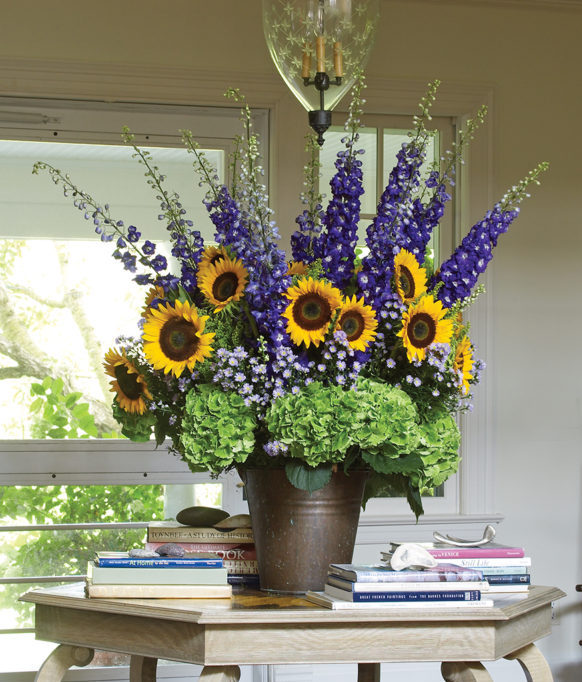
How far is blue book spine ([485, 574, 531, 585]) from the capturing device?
5.14 ft

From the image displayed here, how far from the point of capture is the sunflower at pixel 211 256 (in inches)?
65.1

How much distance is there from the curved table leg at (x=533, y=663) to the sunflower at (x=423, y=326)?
50 cm

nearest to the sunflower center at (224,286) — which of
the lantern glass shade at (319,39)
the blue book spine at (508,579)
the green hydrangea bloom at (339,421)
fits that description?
the green hydrangea bloom at (339,421)

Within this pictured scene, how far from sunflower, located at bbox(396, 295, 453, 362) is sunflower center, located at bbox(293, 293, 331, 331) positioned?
125 millimetres

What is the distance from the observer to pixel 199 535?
170cm

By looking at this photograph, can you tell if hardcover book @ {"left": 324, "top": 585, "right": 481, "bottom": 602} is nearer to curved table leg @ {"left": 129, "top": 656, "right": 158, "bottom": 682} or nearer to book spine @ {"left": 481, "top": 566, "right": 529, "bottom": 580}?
book spine @ {"left": 481, "top": 566, "right": 529, "bottom": 580}

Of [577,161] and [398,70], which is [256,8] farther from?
[577,161]

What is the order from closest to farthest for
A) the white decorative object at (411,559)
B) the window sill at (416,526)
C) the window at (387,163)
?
the white decorative object at (411,559) < the window sill at (416,526) < the window at (387,163)

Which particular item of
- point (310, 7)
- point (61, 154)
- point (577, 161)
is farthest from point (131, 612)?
point (577, 161)

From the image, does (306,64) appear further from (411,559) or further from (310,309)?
(411,559)

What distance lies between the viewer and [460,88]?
11.7 ft

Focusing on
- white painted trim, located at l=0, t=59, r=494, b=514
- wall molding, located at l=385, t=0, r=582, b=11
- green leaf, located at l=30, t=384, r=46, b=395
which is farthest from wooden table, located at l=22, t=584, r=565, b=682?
wall molding, located at l=385, t=0, r=582, b=11

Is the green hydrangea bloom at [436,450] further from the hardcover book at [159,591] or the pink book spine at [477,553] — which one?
the hardcover book at [159,591]

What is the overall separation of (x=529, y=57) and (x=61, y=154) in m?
1.79
